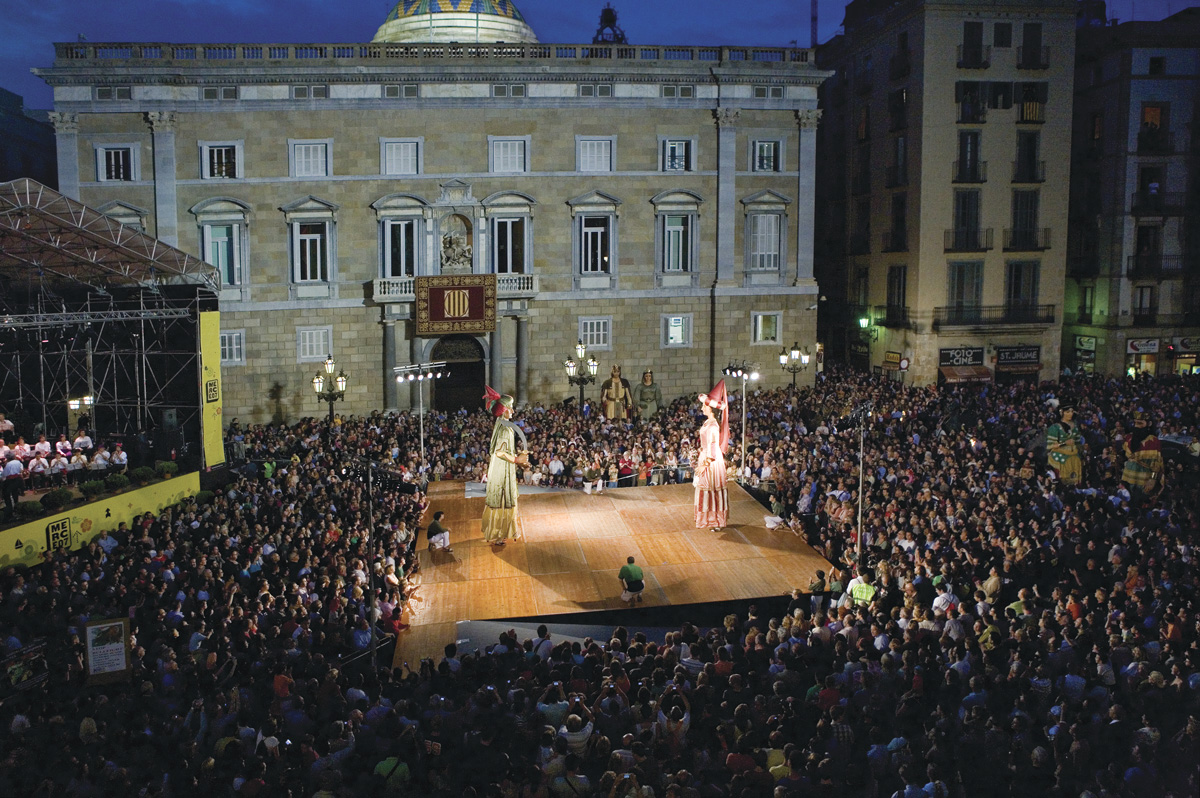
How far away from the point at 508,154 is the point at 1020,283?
2119cm

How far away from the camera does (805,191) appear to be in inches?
1393

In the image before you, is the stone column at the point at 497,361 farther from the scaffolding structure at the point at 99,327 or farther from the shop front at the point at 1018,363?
the shop front at the point at 1018,363

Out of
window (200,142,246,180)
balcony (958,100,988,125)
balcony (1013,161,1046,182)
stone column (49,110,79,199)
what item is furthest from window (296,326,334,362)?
balcony (1013,161,1046,182)

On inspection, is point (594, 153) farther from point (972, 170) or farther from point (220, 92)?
point (972, 170)

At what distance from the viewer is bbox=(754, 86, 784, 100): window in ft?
114

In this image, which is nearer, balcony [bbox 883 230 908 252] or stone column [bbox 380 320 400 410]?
stone column [bbox 380 320 400 410]

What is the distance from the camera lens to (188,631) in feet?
44.6

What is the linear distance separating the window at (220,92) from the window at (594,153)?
39.1ft

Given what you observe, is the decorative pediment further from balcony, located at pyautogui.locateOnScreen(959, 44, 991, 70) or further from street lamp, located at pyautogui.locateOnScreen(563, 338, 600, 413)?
balcony, located at pyautogui.locateOnScreen(959, 44, 991, 70)

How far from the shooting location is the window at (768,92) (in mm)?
34625

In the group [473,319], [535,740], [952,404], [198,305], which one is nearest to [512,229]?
[473,319]

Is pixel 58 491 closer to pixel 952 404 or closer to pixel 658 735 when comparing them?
pixel 658 735

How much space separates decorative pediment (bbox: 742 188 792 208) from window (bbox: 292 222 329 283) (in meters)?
15.3

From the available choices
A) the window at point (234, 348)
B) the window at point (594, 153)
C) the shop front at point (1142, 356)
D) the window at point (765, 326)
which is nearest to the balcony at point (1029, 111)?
the shop front at point (1142, 356)
